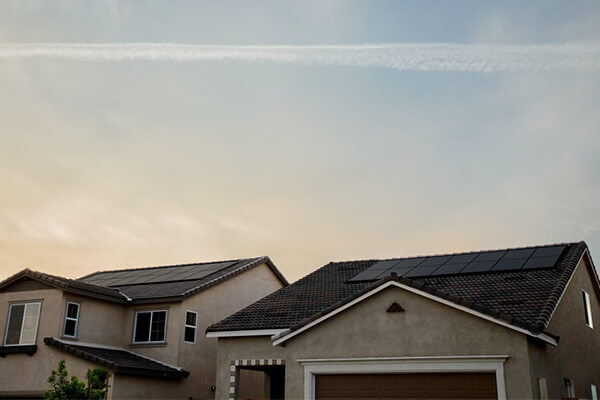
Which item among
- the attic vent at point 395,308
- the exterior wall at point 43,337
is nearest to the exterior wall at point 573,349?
the attic vent at point 395,308

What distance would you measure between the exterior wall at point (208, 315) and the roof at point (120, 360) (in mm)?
709

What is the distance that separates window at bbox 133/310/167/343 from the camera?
2438 centimetres

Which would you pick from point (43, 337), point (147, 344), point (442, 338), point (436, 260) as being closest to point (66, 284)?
point (43, 337)

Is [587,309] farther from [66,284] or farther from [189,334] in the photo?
[66,284]

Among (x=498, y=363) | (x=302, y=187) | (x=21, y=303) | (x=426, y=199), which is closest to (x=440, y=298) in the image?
(x=498, y=363)

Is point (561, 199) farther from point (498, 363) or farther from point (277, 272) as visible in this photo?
point (277, 272)

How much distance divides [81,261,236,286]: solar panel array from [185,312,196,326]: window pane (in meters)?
2.43

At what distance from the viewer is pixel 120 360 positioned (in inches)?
859

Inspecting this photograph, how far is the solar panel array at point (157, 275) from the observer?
2802cm

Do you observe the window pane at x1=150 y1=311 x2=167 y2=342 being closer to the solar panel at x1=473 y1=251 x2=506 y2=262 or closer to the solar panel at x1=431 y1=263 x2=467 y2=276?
the solar panel at x1=431 y1=263 x2=467 y2=276

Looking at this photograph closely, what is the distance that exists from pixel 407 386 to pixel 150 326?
13161mm

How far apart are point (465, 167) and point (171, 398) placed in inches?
521

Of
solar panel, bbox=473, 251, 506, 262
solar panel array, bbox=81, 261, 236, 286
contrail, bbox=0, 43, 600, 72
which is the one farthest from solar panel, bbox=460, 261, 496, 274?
solar panel array, bbox=81, 261, 236, 286

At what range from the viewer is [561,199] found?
68.8 ft
